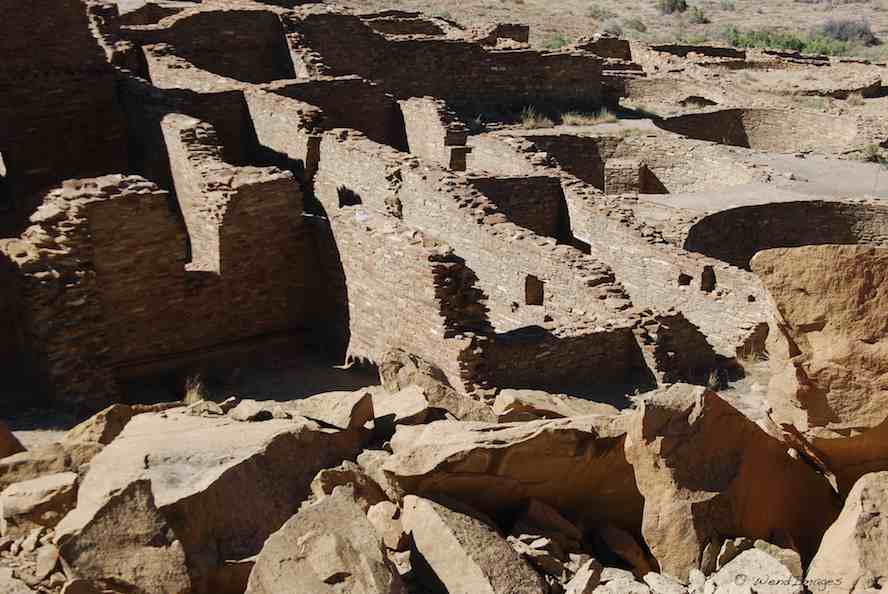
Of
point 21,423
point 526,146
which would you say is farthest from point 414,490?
point 526,146

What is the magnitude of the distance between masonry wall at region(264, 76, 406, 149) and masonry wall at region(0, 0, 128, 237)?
3.36m

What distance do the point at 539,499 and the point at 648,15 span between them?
46.8 m

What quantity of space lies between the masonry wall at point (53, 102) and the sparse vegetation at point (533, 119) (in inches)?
349

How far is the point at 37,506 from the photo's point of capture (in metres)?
6.31

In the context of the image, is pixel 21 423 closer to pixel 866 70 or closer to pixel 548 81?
pixel 548 81

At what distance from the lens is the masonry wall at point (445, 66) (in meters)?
20.4

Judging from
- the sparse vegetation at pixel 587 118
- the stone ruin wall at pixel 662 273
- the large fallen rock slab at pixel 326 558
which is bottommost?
the sparse vegetation at pixel 587 118

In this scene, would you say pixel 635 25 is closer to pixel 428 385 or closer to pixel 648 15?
pixel 648 15

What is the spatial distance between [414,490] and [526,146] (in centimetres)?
1178

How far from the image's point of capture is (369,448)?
24.1ft

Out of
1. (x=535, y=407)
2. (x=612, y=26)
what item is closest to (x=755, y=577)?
(x=535, y=407)

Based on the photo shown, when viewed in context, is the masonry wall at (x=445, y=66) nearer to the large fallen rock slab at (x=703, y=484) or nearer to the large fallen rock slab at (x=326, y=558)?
the large fallen rock slab at (x=703, y=484)

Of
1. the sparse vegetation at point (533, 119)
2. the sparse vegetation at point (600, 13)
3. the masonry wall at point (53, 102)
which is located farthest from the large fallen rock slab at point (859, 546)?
the sparse vegetation at point (600, 13)

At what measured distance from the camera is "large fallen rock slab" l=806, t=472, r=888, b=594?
5.47 m
